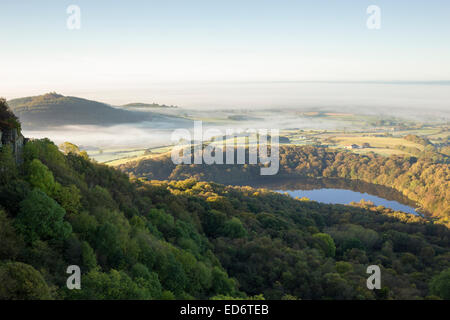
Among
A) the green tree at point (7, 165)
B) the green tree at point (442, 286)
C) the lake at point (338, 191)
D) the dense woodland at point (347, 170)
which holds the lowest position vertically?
the lake at point (338, 191)

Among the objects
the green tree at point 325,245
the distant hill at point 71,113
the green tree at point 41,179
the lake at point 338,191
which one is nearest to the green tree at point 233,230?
the green tree at point 325,245

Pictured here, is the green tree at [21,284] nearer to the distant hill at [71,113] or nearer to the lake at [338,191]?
the distant hill at [71,113]

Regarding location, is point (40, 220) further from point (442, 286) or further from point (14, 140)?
point (442, 286)

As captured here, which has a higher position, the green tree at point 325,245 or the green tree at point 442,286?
the green tree at point 442,286

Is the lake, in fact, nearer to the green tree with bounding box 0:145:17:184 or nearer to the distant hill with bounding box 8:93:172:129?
the distant hill with bounding box 8:93:172:129

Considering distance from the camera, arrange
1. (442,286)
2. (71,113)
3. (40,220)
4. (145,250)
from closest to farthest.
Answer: (40,220) → (145,250) → (442,286) → (71,113)

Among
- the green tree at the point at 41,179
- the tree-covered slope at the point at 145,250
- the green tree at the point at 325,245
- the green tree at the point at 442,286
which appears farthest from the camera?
the green tree at the point at 325,245

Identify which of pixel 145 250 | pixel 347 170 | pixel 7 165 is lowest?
pixel 347 170

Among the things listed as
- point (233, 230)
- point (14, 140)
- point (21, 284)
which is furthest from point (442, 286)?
point (14, 140)
